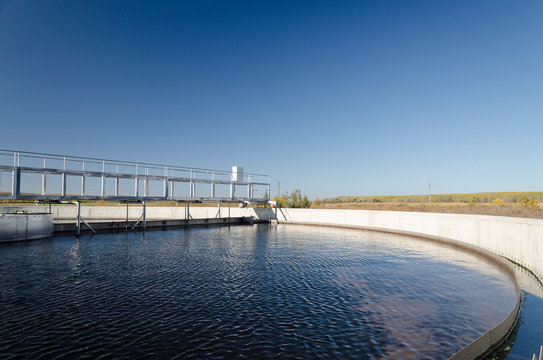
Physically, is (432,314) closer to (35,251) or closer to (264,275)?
(264,275)

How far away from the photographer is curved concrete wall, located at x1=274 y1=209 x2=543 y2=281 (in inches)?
490

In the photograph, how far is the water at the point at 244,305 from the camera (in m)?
6.49

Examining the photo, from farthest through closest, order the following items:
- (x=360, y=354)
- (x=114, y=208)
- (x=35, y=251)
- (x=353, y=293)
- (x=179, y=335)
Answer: (x=114, y=208), (x=35, y=251), (x=353, y=293), (x=179, y=335), (x=360, y=354)

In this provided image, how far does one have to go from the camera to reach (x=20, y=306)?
27.8 ft

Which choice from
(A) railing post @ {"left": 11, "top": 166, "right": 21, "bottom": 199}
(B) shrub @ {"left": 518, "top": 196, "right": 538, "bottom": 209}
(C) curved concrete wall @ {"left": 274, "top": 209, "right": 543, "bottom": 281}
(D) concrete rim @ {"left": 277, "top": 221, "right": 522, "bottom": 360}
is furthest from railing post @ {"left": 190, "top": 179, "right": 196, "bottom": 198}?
(B) shrub @ {"left": 518, "top": 196, "right": 538, "bottom": 209}

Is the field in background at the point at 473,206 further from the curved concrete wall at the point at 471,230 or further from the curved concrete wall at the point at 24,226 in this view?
the curved concrete wall at the point at 24,226

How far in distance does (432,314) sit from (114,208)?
44427 mm

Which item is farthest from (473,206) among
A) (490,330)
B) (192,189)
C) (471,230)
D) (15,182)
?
(15,182)

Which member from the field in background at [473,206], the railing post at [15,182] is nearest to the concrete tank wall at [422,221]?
the field in background at [473,206]

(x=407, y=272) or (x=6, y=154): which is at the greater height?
(x=6, y=154)

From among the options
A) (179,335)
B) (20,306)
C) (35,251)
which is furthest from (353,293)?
(35,251)

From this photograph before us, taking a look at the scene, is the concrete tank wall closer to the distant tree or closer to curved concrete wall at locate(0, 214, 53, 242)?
the distant tree

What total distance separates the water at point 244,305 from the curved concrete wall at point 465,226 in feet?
4.34

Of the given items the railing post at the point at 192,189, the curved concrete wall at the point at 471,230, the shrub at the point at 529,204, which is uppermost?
the railing post at the point at 192,189
